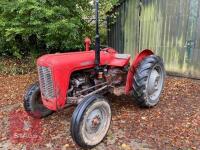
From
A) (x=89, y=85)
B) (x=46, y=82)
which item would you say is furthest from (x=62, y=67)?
(x=89, y=85)

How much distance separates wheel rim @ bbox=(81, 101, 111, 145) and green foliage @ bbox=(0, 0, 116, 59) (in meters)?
3.48

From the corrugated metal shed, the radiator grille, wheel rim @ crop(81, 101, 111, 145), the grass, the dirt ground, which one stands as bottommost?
the dirt ground

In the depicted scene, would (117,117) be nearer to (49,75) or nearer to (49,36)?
(49,75)

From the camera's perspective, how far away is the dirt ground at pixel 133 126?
4.16 metres

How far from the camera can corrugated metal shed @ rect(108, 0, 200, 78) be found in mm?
7285

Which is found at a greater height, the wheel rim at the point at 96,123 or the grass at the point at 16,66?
the grass at the point at 16,66

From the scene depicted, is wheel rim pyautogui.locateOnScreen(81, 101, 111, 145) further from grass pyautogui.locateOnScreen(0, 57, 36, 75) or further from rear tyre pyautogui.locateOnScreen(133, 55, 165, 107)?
grass pyautogui.locateOnScreen(0, 57, 36, 75)

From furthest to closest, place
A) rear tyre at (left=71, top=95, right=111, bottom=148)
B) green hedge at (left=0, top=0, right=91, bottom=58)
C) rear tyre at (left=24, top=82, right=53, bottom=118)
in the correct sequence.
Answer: green hedge at (left=0, top=0, right=91, bottom=58) < rear tyre at (left=24, top=82, right=53, bottom=118) < rear tyre at (left=71, top=95, right=111, bottom=148)

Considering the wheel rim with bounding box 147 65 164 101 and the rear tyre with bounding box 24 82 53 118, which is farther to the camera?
the wheel rim with bounding box 147 65 164 101

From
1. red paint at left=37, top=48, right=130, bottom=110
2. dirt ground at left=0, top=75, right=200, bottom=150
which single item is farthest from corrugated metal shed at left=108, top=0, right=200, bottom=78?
red paint at left=37, top=48, right=130, bottom=110

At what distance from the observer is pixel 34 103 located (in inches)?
192

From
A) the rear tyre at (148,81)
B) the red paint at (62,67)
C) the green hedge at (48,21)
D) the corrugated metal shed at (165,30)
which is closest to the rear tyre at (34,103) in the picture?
the red paint at (62,67)

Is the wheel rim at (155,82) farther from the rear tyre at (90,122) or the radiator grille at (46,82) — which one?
the radiator grille at (46,82)

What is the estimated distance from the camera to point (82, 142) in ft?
12.6
